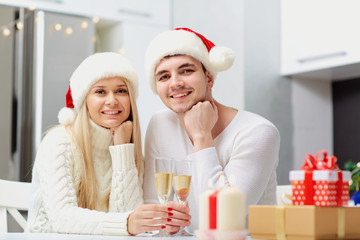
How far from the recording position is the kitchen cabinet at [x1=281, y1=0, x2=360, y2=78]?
2803 mm

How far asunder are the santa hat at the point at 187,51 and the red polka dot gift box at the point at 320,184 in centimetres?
92

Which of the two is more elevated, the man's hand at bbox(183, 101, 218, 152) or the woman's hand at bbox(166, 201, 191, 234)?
the man's hand at bbox(183, 101, 218, 152)

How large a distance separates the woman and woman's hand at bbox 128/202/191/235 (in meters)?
0.15

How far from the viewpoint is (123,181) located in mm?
1754

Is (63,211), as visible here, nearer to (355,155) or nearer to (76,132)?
(76,132)

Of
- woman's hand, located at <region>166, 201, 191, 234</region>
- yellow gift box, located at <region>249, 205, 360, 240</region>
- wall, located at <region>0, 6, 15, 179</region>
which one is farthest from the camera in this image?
wall, located at <region>0, 6, 15, 179</region>

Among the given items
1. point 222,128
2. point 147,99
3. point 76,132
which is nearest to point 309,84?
point 147,99

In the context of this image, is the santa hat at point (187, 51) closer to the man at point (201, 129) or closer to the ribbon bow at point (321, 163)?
the man at point (201, 129)

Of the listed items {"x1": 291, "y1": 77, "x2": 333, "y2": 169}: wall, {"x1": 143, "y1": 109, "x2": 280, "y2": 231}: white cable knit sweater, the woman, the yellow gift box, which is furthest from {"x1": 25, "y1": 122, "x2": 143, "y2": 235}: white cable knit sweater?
{"x1": 291, "y1": 77, "x2": 333, "y2": 169}: wall

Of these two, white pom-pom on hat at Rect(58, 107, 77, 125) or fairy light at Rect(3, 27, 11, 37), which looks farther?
fairy light at Rect(3, 27, 11, 37)

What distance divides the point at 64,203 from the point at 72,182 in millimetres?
110

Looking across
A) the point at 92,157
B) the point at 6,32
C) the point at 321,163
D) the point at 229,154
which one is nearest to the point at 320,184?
the point at 321,163

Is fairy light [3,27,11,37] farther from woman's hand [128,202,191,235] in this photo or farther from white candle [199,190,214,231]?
white candle [199,190,214,231]

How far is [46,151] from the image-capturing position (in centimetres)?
176
